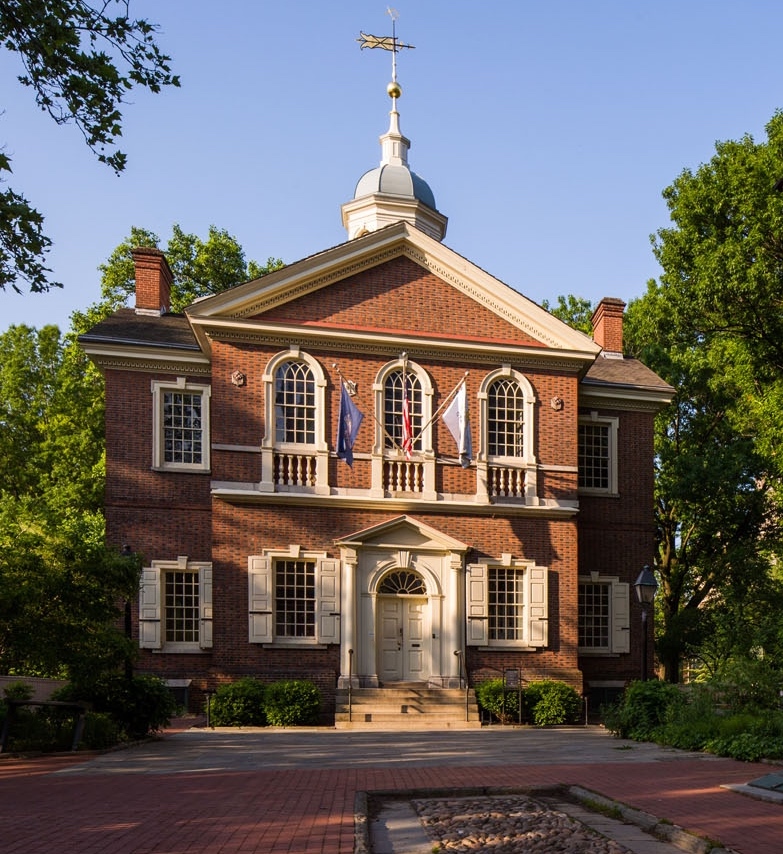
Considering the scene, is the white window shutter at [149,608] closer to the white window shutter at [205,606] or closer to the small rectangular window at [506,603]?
the white window shutter at [205,606]

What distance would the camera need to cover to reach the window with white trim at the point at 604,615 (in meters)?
24.3

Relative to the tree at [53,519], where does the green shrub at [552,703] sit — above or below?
below

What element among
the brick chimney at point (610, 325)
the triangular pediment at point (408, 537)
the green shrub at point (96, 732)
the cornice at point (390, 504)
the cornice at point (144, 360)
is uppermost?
the brick chimney at point (610, 325)

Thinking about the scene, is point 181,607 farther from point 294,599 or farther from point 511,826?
point 511,826

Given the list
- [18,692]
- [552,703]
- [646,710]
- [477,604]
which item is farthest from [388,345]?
[18,692]

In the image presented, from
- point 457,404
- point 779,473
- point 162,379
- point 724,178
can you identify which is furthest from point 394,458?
point 724,178

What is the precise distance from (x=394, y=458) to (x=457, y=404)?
6.10ft

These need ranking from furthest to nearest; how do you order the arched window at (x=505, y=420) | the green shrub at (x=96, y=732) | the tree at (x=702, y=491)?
the tree at (x=702, y=491)
the arched window at (x=505, y=420)
the green shrub at (x=96, y=732)

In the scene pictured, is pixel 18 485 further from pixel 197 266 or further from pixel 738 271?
pixel 738 271

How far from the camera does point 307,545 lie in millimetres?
21234

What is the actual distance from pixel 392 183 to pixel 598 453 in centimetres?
1136

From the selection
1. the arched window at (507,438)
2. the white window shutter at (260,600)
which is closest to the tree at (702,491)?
the arched window at (507,438)

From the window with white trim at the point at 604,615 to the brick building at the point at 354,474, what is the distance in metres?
0.90

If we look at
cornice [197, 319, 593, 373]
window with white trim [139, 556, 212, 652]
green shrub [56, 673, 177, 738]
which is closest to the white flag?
cornice [197, 319, 593, 373]
